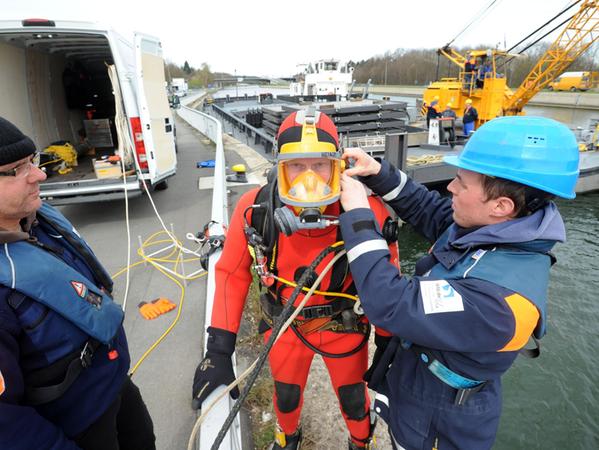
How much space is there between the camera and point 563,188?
121 centimetres

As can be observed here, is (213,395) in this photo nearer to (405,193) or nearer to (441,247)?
(441,247)

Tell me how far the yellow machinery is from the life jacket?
16.6m

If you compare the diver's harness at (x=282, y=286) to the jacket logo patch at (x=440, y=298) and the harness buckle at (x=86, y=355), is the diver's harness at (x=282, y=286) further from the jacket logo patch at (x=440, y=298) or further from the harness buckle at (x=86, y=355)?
the harness buckle at (x=86, y=355)

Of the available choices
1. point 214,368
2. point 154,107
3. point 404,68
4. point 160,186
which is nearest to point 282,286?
point 214,368

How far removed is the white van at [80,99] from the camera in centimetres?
515

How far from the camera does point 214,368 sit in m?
1.76

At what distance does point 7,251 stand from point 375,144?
25.0 feet

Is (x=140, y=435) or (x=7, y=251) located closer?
(x=7, y=251)

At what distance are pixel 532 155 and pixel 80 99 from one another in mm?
9897

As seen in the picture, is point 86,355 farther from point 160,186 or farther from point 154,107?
point 160,186

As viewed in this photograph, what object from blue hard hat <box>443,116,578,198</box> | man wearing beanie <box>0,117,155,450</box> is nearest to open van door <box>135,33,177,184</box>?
man wearing beanie <box>0,117,155,450</box>

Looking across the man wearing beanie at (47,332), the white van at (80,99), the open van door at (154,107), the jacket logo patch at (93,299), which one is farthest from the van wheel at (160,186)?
the jacket logo patch at (93,299)

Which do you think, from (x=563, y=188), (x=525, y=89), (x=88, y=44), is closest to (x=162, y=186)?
(x=88, y=44)

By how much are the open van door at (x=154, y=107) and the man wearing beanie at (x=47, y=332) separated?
4.05m
